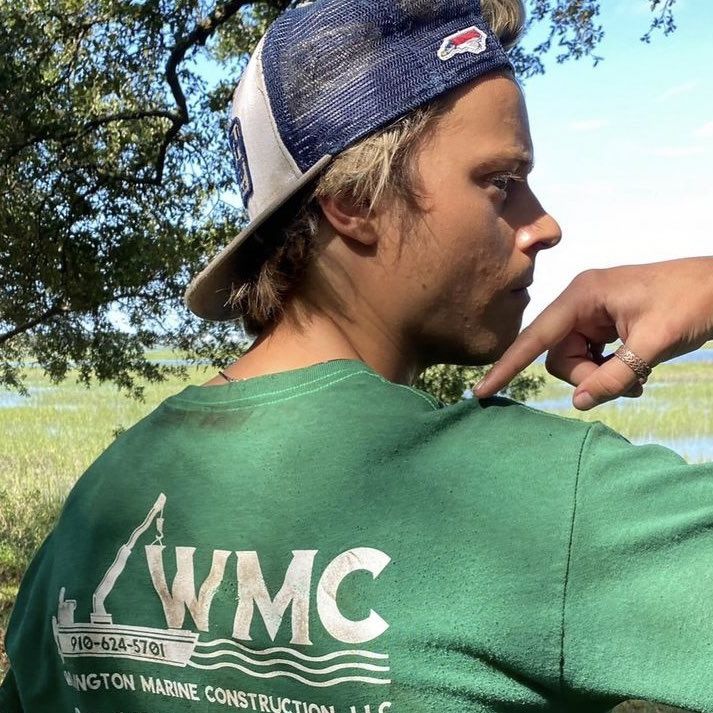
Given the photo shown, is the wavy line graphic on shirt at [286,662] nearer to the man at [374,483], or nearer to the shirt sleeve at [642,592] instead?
the man at [374,483]

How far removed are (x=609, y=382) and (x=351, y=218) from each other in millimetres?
438

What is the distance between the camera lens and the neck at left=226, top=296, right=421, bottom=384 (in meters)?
1.23

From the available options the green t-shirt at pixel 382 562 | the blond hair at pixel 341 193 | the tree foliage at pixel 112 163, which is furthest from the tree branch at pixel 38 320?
the green t-shirt at pixel 382 562

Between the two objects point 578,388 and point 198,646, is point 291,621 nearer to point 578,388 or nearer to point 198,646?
point 198,646

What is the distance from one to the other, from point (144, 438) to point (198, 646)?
1.06 feet

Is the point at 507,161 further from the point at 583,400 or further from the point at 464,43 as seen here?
the point at 583,400

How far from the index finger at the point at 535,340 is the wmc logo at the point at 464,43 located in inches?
15.0

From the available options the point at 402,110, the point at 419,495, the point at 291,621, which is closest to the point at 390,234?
the point at 402,110

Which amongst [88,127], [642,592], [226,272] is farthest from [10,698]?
[88,127]

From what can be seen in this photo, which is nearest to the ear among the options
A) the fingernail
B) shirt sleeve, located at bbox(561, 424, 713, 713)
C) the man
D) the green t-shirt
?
the man

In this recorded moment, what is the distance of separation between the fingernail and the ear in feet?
1.21

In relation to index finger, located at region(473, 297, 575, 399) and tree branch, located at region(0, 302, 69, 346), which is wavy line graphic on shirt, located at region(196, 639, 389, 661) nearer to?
index finger, located at region(473, 297, 575, 399)

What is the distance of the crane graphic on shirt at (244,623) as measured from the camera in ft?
3.14

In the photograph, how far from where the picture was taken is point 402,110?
1175mm
